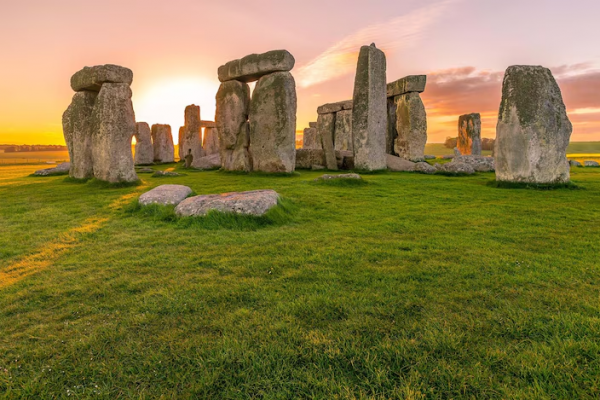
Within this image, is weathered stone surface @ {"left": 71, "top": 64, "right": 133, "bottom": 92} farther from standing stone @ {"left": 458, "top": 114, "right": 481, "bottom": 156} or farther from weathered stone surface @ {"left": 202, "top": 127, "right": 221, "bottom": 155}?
standing stone @ {"left": 458, "top": 114, "right": 481, "bottom": 156}

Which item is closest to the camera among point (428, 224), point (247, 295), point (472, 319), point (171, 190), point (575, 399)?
point (575, 399)

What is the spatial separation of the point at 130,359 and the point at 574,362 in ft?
8.11

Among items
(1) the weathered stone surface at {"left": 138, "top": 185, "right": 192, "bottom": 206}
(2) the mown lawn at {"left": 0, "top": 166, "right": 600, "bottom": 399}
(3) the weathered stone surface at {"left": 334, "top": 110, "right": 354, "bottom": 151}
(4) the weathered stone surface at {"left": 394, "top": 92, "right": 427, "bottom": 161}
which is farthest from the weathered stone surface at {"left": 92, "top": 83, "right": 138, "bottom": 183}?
(3) the weathered stone surface at {"left": 334, "top": 110, "right": 354, "bottom": 151}

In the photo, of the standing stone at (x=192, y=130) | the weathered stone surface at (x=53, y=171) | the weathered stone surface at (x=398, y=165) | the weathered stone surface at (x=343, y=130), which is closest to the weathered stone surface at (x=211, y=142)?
the standing stone at (x=192, y=130)

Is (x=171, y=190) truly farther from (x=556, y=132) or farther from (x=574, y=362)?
(x=556, y=132)

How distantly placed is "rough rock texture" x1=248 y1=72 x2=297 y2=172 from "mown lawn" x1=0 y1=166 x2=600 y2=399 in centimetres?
703

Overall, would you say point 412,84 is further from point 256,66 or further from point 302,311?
point 302,311

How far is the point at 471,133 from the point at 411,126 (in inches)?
290

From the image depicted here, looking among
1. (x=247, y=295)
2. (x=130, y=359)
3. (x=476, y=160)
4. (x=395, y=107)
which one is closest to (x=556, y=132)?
(x=476, y=160)

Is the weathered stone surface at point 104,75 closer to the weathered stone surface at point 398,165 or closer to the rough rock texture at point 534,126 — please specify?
the rough rock texture at point 534,126

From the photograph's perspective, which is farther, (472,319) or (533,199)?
(533,199)

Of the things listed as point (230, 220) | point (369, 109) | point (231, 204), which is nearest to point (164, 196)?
point (231, 204)

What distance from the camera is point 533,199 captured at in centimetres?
657

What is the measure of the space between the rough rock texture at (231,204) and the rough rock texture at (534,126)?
6.50 metres
